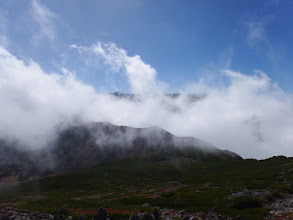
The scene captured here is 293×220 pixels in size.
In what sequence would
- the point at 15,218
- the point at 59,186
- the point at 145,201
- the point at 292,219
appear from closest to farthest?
the point at 15,218
the point at 292,219
the point at 145,201
the point at 59,186

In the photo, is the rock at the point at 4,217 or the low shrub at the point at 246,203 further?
the low shrub at the point at 246,203

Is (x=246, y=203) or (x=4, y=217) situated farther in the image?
(x=246, y=203)

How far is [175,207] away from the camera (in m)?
40.6

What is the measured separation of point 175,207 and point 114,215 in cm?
1512

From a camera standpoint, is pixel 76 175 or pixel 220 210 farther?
pixel 76 175

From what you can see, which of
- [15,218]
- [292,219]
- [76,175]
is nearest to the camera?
[15,218]

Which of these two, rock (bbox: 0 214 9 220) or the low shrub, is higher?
rock (bbox: 0 214 9 220)

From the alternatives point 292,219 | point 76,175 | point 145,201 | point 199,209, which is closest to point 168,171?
point 76,175

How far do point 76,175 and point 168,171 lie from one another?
76.4 metres

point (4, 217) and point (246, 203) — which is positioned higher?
point (4, 217)

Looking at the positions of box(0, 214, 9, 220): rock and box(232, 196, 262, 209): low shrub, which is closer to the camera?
box(0, 214, 9, 220): rock

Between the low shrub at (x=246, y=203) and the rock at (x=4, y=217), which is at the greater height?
the rock at (x=4, y=217)

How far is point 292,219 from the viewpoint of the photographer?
23828mm

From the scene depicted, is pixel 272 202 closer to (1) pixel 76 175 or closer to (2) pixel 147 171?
(2) pixel 147 171
